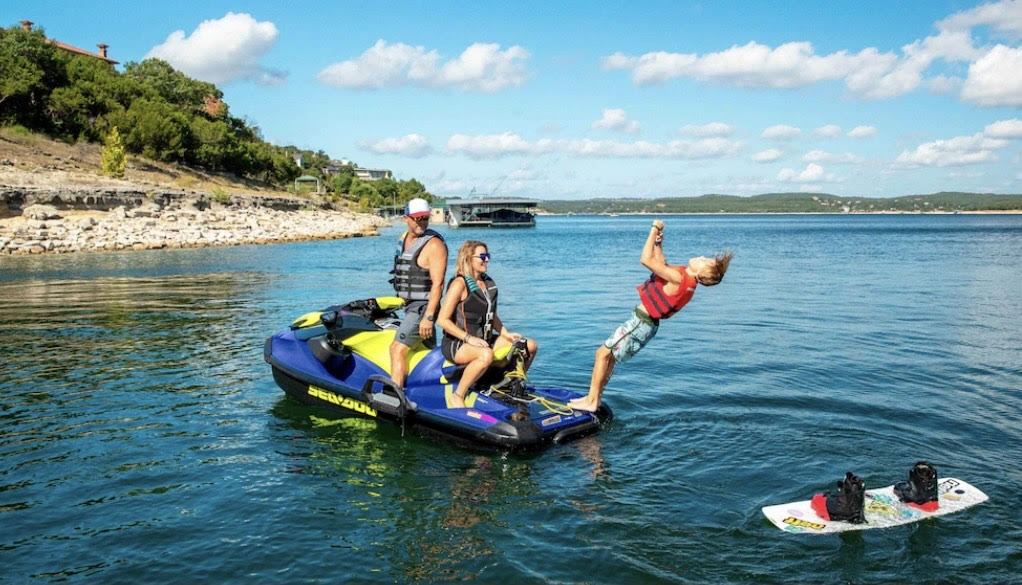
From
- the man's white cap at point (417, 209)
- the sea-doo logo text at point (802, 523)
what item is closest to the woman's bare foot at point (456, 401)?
the man's white cap at point (417, 209)

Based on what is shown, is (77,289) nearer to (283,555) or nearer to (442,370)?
(442,370)

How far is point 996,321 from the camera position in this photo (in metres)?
16.3

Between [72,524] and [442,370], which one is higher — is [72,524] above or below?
below

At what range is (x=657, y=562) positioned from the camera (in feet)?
17.3

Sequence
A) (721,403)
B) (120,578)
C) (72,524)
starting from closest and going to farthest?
(120,578) → (72,524) → (721,403)

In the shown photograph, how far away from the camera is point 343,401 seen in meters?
8.59

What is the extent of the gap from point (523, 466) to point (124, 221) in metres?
43.3

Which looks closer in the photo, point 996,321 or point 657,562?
point 657,562

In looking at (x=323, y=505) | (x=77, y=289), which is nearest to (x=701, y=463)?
(x=323, y=505)

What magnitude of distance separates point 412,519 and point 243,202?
6279 cm

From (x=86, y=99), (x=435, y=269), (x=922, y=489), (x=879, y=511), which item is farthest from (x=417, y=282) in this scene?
(x=86, y=99)

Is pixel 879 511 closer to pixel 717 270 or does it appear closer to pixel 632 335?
pixel 717 270

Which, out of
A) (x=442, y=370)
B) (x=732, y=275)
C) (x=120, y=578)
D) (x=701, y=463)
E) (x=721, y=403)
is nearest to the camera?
(x=120, y=578)

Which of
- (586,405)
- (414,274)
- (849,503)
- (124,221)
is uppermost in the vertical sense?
(124,221)
